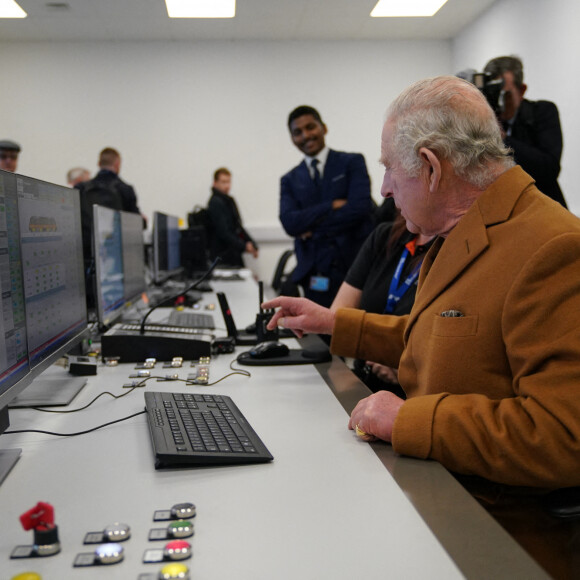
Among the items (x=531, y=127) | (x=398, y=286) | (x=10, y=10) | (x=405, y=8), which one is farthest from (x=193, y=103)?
(x=398, y=286)

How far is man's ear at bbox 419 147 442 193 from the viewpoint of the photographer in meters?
1.03

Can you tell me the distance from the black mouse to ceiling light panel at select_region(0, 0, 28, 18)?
4791mm

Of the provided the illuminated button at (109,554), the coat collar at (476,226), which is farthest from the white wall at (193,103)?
the illuminated button at (109,554)

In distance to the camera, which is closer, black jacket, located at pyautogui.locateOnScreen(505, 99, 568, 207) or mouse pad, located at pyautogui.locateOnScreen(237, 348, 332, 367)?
mouse pad, located at pyautogui.locateOnScreen(237, 348, 332, 367)

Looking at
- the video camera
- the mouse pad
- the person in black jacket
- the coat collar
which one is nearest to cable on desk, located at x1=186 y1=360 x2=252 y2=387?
the mouse pad

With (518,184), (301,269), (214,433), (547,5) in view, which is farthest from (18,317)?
(547,5)

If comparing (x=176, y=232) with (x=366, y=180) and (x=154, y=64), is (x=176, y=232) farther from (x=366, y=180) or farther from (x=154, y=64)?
(x=154, y=64)

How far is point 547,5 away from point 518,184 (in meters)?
4.11

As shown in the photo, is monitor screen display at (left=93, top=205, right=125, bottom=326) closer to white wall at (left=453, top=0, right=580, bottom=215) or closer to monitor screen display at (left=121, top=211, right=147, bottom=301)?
monitor screen display at (left=121, top=211, right=147, bottom=301)

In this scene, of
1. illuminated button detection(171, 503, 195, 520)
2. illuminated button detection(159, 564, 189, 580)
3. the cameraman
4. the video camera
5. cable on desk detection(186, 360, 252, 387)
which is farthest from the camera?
the cameraman

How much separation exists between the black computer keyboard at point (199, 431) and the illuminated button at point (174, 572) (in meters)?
0.27

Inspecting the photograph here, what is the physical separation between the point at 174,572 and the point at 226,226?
17.4 ft

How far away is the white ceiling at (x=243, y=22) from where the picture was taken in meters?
5.23

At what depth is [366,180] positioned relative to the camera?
297 centimetres
